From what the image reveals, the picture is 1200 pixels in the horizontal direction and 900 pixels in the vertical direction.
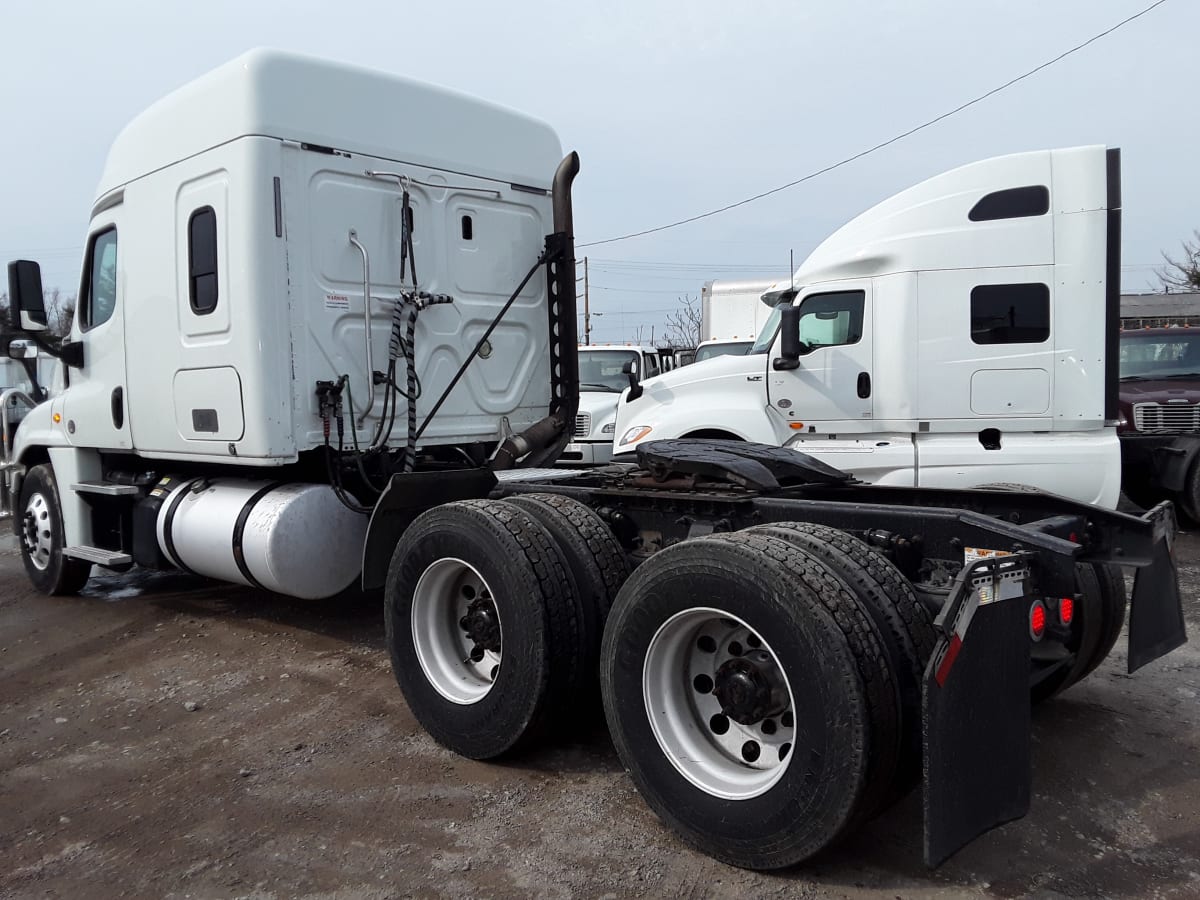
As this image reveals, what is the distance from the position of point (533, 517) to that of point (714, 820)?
4.83ft

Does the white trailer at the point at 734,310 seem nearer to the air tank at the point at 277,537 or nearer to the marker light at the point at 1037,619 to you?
the air tank at the point at 277,537

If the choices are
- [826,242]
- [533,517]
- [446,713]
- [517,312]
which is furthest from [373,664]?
[826,242]

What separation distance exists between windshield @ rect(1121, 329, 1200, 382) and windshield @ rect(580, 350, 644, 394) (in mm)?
5632

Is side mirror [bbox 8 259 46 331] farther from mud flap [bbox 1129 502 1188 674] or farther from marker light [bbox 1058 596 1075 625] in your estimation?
mud flap [bbox 1129 502 1188 674]

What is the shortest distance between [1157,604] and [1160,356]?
7.99 metres

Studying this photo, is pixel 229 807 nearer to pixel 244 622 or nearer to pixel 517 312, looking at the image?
pixel 244 622

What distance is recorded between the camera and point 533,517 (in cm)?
406

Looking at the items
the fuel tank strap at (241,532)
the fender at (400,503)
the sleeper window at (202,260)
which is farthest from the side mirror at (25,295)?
the fender at (400,503)

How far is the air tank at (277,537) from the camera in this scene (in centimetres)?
541

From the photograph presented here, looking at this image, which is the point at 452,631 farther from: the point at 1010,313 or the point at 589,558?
the point at 1010,313

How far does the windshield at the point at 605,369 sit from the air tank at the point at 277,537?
6639 millimetres

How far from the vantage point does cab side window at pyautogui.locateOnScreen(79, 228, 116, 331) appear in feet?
21.7

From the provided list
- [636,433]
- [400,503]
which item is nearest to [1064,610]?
[400,503]

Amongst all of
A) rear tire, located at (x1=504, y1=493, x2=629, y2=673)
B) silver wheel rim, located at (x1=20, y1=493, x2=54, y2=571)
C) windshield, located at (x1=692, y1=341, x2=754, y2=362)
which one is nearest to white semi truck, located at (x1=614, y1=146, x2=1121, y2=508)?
rear tire, located at (x1=504, y1=493, x2=629, y2=673)
